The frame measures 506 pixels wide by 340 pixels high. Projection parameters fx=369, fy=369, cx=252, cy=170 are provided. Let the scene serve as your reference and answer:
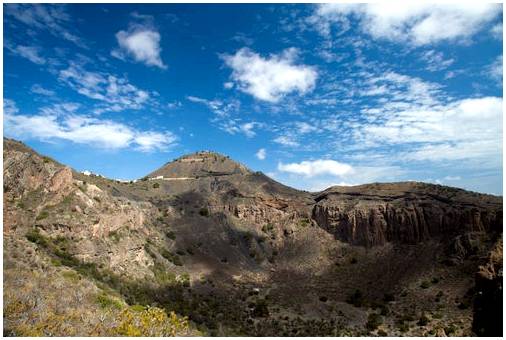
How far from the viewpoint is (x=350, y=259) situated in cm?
5628

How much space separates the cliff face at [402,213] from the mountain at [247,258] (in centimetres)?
20

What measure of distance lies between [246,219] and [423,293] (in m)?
32.5

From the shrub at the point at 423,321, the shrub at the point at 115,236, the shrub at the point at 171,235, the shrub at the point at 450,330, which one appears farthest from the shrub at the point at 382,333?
the shrub at the point at 171,235

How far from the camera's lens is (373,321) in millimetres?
37906

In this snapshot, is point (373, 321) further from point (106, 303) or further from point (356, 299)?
point (106, 303)

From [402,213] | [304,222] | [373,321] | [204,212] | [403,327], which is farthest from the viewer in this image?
[304,222]

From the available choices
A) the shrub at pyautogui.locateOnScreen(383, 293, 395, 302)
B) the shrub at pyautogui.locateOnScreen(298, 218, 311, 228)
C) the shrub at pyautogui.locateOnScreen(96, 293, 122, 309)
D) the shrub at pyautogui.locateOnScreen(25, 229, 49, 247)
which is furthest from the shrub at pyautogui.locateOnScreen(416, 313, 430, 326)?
the shrub at pyautogui.locateOnScreen(25, 229, 49, 247)

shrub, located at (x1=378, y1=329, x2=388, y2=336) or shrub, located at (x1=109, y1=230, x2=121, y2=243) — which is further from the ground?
shrub, located at (x1=109, y1=230, x2=121, y2=243)

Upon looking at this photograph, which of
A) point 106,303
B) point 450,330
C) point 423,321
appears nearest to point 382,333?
point 423,321

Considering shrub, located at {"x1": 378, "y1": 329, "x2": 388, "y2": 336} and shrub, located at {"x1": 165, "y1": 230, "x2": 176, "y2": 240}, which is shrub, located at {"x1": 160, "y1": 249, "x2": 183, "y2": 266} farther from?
shrub, located at {"x1": 378, "y1": 329, "x2": 388, "y2": 336}

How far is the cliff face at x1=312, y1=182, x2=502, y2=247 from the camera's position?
171 feet

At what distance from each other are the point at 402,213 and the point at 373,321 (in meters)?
24.5

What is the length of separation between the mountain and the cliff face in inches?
7.7

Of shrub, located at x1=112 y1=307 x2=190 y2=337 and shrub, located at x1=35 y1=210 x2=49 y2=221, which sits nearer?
A: shrub, located at x1=112 y1=307 x2=190 y2=337
